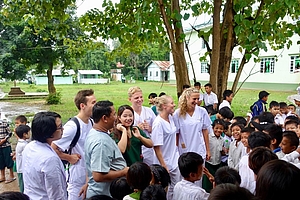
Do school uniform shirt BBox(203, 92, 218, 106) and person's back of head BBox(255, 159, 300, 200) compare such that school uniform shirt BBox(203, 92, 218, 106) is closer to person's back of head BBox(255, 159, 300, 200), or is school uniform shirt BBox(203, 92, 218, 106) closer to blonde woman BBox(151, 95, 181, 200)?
blonde woman BBox(151, 95, 181, 200)

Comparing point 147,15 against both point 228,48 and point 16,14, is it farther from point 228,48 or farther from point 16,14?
point 16,14

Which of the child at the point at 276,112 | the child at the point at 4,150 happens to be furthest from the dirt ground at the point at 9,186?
the child at the point at 276,112

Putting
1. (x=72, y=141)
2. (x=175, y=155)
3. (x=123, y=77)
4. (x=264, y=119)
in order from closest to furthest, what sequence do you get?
(x=72, y=141)
(x=175, y=155)
(x=264, y=119)
(x=123, y=77)

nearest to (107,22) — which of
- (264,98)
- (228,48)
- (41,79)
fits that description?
(228,48)

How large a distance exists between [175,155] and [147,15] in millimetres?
2333

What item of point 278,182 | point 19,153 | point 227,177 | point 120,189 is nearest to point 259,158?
point 227,177

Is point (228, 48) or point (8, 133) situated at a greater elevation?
point (228, 48)

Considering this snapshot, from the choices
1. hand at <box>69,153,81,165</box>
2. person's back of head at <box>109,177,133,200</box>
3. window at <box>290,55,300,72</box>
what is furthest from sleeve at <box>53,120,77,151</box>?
window at <box>290,55,300,72</box>

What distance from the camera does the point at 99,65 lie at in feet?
160

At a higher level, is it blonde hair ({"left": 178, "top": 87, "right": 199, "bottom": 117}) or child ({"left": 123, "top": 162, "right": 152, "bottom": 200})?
blonde hair ({"left": 178, "top": 87, "right": 199, "bottom": 117})

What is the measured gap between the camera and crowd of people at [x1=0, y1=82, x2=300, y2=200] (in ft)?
6.18

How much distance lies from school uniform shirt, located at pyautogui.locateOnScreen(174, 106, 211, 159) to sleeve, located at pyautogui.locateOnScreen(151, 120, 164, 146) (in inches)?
18.6

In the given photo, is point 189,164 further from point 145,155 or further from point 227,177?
point 145,155

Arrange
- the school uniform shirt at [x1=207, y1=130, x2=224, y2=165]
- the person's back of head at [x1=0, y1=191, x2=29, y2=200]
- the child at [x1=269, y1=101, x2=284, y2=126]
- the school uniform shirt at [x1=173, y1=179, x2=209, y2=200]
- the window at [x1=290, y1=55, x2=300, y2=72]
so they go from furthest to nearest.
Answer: the window at [x1=290, y1=55, x2=300, y2=72] < the child at [x1=269, y1=101, x2=284, y2=126] < the school uniform shirt at [x1=207, y1=130, x2=224, y2=165] < the school uniform shirt at [x1=173, y1=179, x2=209, y2=200] < the person's back of head at [x1=0, y1=191, x2=29, y2=200]
